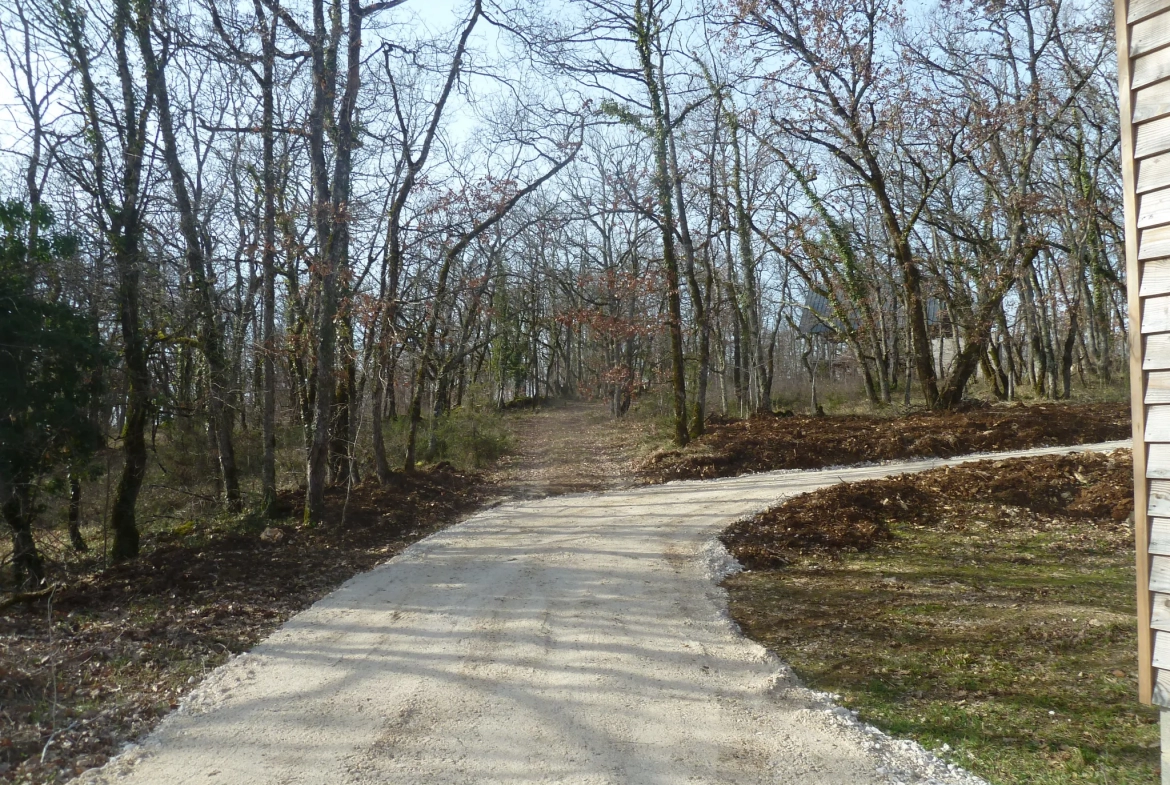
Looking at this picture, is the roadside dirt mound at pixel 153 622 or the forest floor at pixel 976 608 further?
the roadside dirt mound at pixel 153 622

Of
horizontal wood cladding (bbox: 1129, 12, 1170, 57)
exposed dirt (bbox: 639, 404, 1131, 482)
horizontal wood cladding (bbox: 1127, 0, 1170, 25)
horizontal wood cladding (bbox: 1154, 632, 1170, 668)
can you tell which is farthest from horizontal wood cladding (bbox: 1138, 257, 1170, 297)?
exposed dirt (bbox: 639, 404, 1131, 482)

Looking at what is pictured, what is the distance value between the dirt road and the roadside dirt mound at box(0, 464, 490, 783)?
0.30 m

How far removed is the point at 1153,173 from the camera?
3.40 metres

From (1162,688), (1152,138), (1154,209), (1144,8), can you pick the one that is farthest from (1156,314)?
(1162,688)

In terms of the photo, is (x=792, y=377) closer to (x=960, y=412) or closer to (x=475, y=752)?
(x=960, y=412)

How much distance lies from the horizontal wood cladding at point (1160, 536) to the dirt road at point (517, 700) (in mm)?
1418

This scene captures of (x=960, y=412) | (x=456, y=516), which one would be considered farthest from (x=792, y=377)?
(x=456, y=516)

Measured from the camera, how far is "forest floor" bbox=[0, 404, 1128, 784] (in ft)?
14.5

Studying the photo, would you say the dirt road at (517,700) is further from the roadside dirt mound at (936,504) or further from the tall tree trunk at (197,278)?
the tall tree trunk at (197,278)

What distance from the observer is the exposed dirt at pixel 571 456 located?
14148 millimetres

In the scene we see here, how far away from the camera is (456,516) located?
1127 cm

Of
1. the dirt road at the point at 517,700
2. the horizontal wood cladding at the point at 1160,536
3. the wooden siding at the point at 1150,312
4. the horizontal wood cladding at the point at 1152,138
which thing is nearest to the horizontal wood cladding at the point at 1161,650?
Result: the wooden siding at the point at 1150,312

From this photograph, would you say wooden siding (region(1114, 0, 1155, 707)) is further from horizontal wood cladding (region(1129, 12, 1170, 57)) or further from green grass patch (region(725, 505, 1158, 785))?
green grass patch (region(725, 505, 1158, 785))

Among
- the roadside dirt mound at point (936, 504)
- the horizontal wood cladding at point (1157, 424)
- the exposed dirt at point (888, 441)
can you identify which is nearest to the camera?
the horizontal wood cladding at point (1157, 424)
